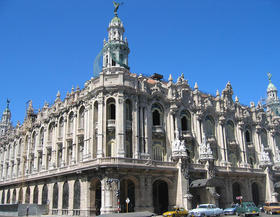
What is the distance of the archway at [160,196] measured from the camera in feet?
139

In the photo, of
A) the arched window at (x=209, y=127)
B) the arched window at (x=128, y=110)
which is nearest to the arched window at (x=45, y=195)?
the arched window at (x=128, y=110)

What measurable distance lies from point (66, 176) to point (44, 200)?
769cm

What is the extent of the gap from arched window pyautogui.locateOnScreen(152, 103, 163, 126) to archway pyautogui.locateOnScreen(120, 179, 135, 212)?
33.6 feet

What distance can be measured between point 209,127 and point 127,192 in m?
20.1

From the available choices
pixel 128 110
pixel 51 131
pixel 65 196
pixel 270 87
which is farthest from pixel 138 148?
pixel 270 87

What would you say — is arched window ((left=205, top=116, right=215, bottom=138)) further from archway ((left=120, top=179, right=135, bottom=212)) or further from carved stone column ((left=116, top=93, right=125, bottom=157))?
archway ((left=120, top=179, right=135, bottom=212))

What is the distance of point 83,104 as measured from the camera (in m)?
47.4

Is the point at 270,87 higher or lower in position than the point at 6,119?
higher

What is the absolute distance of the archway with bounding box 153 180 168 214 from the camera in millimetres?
42441

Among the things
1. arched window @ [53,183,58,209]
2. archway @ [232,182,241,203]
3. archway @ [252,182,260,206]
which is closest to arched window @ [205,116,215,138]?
archway @ [232,182,241,203]

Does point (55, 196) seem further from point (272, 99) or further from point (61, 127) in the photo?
point (272, 99)

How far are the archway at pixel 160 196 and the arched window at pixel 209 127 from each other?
12824mm

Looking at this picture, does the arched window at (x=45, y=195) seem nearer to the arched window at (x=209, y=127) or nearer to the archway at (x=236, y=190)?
the arched window at (x=209, y=127)

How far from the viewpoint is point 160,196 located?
1714 inches
